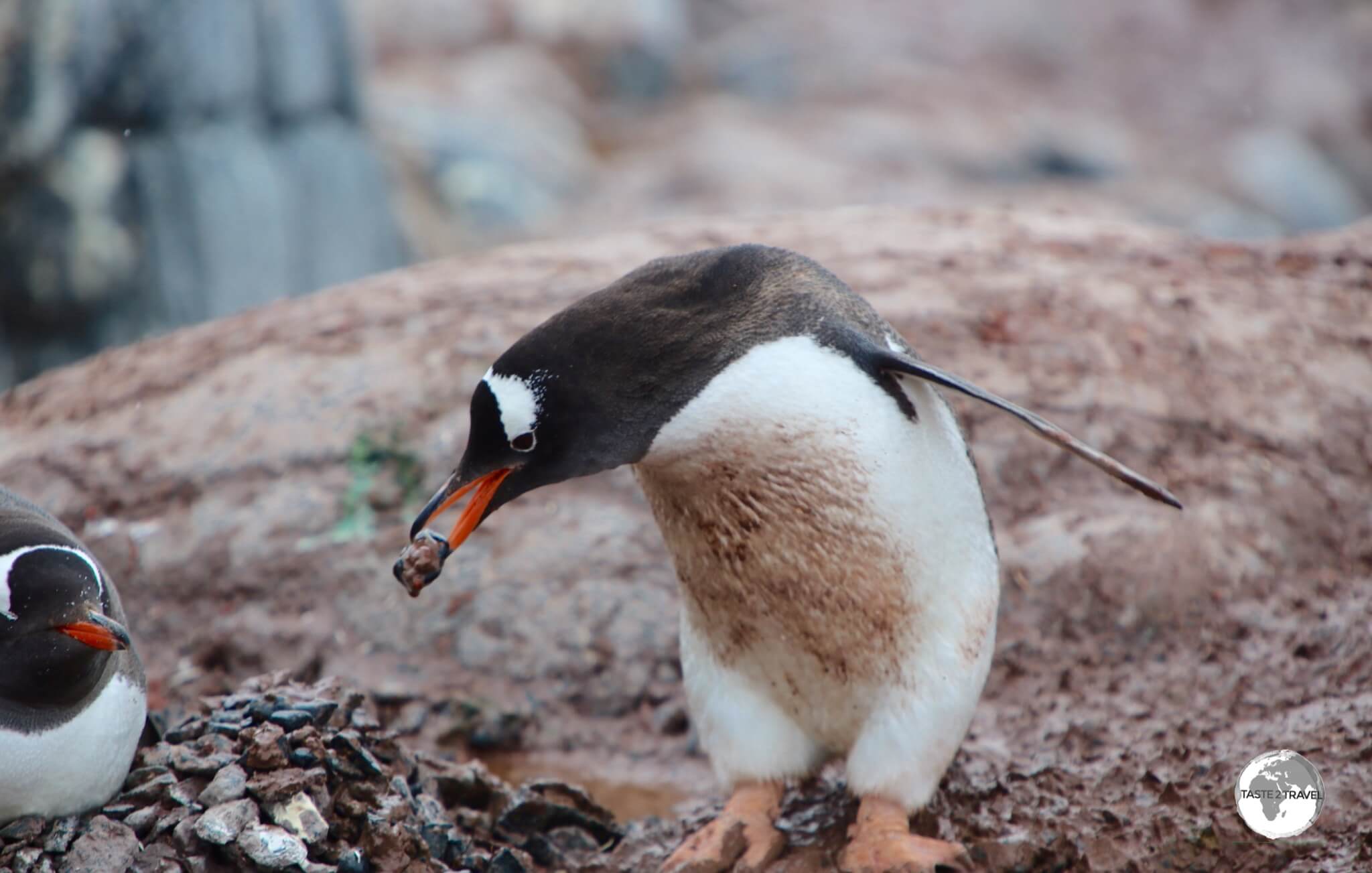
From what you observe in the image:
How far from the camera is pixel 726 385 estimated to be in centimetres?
237

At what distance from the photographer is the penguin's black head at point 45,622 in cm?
223

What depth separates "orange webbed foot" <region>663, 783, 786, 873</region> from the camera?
104 inches

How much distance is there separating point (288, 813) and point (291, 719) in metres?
0.26

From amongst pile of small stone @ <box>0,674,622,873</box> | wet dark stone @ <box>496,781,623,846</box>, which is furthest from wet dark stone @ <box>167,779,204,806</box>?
wet dark stone @ <box>496,781,623,846</box>

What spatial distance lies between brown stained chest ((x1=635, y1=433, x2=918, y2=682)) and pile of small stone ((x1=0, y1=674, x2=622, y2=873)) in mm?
695

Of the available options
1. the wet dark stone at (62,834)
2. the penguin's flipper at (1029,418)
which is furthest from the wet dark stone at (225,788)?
the penguin's flipper at (1029,418)

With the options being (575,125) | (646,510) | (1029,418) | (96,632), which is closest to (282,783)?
(96,632)

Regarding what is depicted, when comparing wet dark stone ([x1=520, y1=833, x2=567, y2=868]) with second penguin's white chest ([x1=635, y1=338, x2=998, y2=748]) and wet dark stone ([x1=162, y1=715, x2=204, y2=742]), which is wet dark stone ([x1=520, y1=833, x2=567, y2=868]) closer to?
second penguin's white chest ([x1=635, y1=338, x2=998, y2=748])

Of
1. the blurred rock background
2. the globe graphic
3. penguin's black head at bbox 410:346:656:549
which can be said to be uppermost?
penguin's black head at bbox 410:346:656:549

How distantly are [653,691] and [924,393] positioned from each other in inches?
61.0

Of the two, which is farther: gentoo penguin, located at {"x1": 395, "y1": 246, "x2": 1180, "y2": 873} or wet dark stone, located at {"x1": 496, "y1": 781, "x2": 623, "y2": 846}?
wet dark stone, located at {"x1": 496, "y1": 781, "x2": 623, "y2": 846}

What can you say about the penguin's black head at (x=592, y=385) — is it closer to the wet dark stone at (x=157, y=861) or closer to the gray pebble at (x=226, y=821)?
the gray pebble at (x=226, y=821)

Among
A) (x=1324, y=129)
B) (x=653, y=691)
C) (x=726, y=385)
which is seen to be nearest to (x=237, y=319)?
(x=653, y=691)

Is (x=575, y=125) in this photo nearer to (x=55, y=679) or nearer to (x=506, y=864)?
(x=506, y=864)
